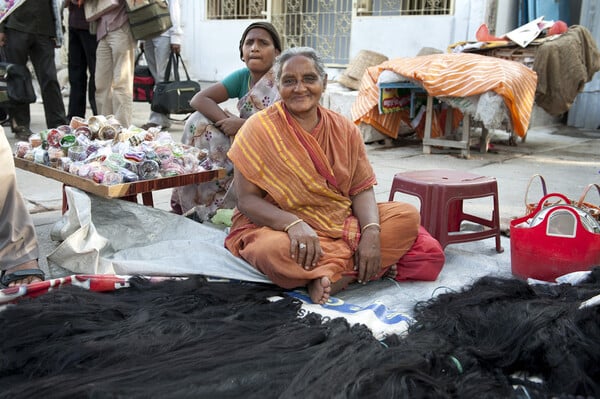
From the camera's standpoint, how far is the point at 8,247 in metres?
2.57

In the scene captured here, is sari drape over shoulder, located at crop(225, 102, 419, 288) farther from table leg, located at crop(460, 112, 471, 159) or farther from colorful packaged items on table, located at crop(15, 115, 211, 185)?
table leg, located at crop(460, 112, 471, 159)

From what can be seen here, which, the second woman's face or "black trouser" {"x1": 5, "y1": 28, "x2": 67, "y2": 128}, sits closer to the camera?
the second woman's face

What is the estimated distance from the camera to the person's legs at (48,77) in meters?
6.59

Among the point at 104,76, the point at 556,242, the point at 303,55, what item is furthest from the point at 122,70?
the point at 556,242

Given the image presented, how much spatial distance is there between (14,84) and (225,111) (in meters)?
3.51

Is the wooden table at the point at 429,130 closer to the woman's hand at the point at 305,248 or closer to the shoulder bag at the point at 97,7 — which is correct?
the shoulder bag at the point at 97,7

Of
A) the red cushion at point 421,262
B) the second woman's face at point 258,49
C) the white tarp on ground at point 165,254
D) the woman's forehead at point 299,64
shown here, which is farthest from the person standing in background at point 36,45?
the red cushion at point 421,262

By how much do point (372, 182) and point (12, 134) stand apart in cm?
537

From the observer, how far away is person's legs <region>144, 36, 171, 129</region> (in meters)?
7.54

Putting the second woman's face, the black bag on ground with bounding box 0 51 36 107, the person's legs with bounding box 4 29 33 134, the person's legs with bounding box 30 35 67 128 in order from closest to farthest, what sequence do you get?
the second woman's face < the black bag on ground with bounding box 0 51 36 107 < the person's legs with bounding box 4 29 33 134 < the person's legs with bounding box 30 35 67 128

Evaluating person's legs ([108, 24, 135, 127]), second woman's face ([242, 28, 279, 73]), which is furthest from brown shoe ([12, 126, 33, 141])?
second woman's face ([242, 28, 279, 73])

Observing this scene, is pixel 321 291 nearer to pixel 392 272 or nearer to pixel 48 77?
pixel 392 272

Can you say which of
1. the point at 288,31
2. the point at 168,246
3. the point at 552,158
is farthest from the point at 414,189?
the point at 288,31

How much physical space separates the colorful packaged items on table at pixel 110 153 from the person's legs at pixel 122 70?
2.41 m
